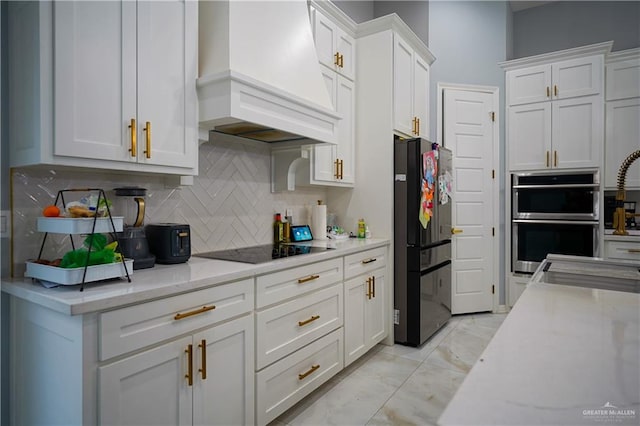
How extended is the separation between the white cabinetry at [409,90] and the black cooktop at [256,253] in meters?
1.54

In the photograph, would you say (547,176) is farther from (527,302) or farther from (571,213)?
(527,302)

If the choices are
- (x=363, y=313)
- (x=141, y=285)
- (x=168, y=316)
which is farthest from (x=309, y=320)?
(x=141, y=285)

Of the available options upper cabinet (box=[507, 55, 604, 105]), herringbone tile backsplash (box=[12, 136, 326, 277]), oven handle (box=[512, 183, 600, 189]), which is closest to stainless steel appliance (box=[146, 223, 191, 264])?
herringbone tile backsplash (box=[12, 136, 326, 277])

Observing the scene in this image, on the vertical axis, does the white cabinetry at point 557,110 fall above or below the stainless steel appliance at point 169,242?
above

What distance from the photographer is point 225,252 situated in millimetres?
2379

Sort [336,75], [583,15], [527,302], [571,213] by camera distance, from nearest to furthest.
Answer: [527,302]
[336,75]
[571,213]
[583,15]

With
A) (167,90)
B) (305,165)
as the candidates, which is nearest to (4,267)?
(167,90)

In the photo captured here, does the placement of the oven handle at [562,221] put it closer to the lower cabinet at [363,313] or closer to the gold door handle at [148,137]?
the lower cabinet at [363,313]

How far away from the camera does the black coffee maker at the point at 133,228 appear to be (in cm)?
171

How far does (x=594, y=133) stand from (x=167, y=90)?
4128mm

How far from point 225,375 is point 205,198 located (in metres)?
1.09

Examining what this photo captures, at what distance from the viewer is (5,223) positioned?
1.52 m

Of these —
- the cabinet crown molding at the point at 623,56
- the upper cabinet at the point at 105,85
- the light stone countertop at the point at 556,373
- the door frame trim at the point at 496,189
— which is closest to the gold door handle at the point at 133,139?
the upper cabinet at the point at 105,85

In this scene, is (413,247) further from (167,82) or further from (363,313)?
(167,82)
